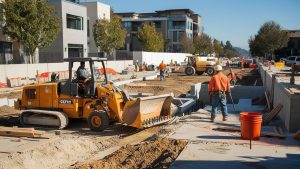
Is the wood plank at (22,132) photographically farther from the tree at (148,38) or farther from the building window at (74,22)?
the tree at (148,38)

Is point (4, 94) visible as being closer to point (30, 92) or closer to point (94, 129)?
point (30, 92)

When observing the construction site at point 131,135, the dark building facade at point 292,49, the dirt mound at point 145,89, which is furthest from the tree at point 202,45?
the construction site at point 131,135

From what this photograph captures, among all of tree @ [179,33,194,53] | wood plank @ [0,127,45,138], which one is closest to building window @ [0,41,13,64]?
wood plank @ [0,127,45,138]


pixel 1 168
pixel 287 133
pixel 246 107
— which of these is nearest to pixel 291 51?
pixel 246 107

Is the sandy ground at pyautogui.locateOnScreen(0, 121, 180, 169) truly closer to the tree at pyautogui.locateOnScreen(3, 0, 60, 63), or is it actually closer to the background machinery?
the tree at pyautogui.locateOnScreen(3, 0, 60, 63)

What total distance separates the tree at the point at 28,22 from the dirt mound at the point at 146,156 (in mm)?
22285

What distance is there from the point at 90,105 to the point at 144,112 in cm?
179

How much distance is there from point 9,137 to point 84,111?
2.64 meters

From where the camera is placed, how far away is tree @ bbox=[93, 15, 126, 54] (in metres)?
46.8

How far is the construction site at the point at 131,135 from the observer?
7594mm

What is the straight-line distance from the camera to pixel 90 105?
11.6 m

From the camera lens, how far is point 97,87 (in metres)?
11.4

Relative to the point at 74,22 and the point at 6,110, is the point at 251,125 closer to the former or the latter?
the point at 6,110

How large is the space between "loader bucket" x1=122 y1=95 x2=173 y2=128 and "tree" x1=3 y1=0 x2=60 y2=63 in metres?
20.0
